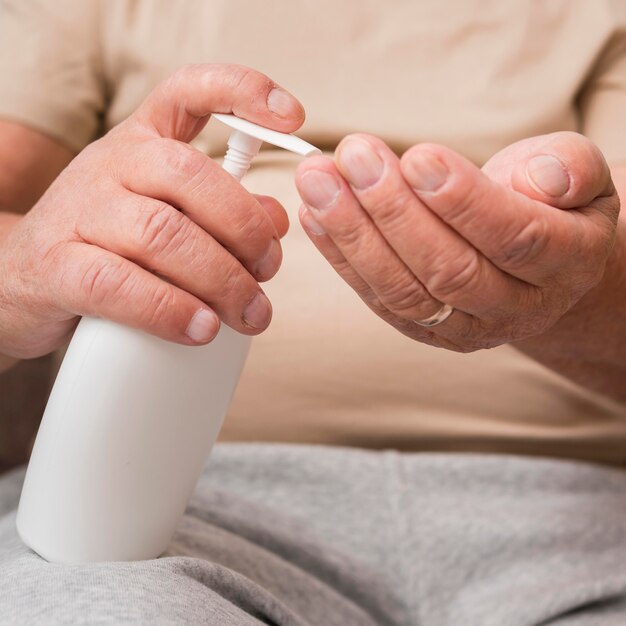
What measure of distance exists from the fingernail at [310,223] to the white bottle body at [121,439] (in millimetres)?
88

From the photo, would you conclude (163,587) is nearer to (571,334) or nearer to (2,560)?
(2,560)

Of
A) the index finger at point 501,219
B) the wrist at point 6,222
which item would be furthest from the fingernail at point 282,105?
the wrist at point 6,222

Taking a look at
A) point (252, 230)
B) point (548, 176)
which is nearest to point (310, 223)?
point (252, 230)

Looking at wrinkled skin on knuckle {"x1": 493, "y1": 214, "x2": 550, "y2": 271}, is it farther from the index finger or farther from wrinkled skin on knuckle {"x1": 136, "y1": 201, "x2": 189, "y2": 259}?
wrinkled skin on knuckle {"x1": 136, "y1": 201, "x2": 189, "y2": 259}

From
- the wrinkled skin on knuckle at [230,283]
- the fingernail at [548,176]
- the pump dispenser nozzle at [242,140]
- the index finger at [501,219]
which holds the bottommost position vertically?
the wrinkled skin on knuckle at [230,283]

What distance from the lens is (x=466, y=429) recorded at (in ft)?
2.60

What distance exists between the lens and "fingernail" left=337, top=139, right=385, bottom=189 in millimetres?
447

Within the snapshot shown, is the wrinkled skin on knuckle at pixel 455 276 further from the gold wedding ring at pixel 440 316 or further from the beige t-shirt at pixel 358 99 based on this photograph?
the beige t-shirt at pixel 358 99

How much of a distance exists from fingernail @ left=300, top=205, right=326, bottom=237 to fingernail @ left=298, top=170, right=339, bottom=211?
0.03 metres

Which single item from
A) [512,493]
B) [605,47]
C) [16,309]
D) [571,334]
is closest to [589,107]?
[605,47]

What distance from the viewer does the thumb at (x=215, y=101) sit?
0.52 meters

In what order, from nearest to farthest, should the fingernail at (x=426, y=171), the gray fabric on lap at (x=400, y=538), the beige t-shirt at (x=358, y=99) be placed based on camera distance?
the fingernail at (x=426, y=171) → the gray fabric on lap at (x=400, y=538) → the beige t-shirt at (x=358, y=99)

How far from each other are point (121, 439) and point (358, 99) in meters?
0.48

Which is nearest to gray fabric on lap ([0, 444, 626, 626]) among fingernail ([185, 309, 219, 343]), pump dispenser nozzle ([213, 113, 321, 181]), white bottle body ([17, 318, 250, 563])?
white bottle body ([17, 318, 250, 563])
